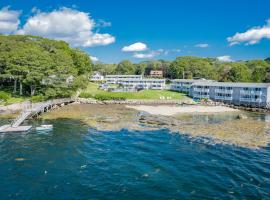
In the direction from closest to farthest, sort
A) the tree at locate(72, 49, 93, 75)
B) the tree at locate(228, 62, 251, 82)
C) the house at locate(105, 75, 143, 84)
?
the tree at locate(72, 49, 93, 75)
the tree at locate(228, 62, 251, 82)
the house at locate(105, 75, 143, 84)

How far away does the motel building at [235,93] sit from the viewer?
316ft

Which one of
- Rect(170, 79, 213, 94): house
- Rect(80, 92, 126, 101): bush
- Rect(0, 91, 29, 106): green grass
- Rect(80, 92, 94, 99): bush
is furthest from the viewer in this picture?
Rect(170, 79, 213, 94): house

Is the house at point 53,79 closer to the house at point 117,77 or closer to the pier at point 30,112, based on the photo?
the pier at point 30,112

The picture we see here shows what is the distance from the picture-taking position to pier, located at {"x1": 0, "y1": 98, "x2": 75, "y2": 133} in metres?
51.6

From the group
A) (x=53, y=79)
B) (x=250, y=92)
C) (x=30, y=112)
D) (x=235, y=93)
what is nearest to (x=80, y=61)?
(x=53, y=79)

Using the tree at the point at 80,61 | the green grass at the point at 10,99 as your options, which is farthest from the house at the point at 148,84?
the green grass at the point at 10,99

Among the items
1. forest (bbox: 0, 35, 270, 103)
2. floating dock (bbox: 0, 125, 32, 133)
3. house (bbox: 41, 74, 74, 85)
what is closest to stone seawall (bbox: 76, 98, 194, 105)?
forest (bbox: 0, 35, 270, 103)

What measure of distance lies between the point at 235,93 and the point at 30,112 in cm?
7214

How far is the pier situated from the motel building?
2027 inches

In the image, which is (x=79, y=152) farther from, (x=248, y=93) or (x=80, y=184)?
(x=248, y=93)

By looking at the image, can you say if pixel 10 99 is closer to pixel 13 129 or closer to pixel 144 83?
pixel 13 129

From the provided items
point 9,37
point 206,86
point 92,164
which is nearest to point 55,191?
point 92,164

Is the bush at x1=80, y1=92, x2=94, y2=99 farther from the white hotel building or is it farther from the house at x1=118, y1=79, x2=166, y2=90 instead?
the house at x1=118, y1=79, x2=166, y2=90

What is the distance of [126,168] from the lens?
34.5 metres
